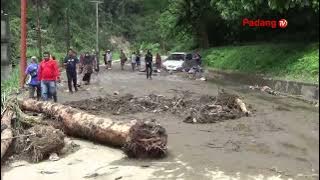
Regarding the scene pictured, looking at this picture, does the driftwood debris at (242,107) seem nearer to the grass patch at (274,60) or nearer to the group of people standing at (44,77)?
the grass patch at (274,60)

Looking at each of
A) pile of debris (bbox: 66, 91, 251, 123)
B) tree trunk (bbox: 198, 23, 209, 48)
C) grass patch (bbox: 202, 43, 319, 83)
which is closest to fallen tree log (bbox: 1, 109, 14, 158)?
pile of debris (bbox: 66, 91, 251, 123)

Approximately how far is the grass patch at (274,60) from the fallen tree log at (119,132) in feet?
33.0

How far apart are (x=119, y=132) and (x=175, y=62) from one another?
99.0ft

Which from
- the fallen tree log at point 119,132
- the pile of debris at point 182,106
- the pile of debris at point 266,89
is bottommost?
the pile of debris at point 266,89

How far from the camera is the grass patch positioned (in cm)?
2595

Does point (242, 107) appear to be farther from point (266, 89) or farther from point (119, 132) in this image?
point (266, 89)

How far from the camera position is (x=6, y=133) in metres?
11.4

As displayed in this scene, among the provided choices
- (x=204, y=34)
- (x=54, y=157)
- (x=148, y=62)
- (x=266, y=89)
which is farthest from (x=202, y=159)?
(x=204, y=34)

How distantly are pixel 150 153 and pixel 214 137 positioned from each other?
2629 mm

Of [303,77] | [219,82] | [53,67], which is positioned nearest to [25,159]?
[53,67]

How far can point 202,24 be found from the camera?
171ft

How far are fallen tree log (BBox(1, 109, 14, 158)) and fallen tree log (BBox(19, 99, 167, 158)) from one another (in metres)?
1.23


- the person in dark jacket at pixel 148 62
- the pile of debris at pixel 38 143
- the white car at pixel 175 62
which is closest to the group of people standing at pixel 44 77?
the pile of debris at pixel 38 143

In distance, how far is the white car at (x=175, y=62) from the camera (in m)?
40.8
